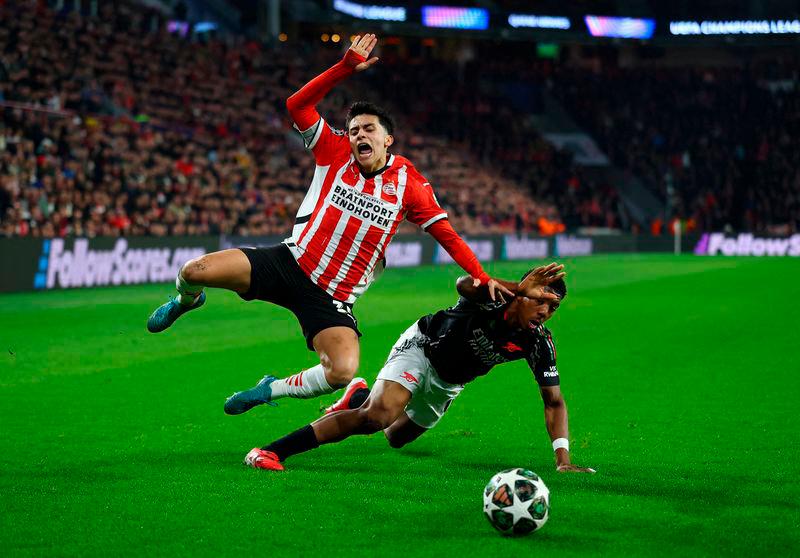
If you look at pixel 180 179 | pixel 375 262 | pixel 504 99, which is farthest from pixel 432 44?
pixel 375 262

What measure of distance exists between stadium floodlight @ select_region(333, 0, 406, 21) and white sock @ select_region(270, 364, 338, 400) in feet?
146

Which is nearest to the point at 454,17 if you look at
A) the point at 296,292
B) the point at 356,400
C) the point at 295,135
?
the point at 295,135

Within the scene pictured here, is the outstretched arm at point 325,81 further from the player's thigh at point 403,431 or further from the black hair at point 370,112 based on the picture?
the player's thigh at point 403,431

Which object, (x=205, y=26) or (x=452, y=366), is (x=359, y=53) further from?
(x=205, y=26)

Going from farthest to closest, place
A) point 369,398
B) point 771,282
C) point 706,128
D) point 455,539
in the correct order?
point 706,128 < point 771,282 < point 369,398 < point 455,539

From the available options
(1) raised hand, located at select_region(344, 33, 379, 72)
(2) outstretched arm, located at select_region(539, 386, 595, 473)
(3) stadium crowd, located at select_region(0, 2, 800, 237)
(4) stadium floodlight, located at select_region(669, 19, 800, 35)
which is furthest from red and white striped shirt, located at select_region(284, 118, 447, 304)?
(4) stadium floodlight, located at select_region(669, 19, 800, 35)

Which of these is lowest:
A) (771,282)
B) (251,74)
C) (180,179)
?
(771,282)

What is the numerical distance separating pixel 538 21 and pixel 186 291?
51.1 metres

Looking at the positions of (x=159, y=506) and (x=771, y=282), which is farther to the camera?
(x=771, y=282)

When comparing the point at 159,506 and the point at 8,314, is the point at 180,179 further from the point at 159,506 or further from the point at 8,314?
the point at 159,506

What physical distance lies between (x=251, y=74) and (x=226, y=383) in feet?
98.9

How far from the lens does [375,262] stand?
26.5ft

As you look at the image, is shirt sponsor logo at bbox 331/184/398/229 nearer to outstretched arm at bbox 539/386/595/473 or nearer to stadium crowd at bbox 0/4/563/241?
outstretched arm at bbox 539/386/595/473

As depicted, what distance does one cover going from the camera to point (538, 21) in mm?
56375
